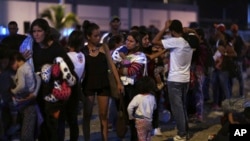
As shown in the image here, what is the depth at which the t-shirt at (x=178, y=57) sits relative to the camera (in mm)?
7571

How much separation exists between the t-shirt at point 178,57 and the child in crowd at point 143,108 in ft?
3.60

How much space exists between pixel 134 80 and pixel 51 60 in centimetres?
141

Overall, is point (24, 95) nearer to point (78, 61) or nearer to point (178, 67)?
point (78, 61)

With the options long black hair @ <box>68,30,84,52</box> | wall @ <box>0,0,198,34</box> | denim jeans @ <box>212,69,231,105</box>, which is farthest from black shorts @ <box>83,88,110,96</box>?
wall @ <box>0,0,198,34</box>

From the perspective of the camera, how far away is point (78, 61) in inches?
260

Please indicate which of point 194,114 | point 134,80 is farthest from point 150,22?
point 134,80

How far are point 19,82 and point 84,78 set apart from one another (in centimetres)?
148

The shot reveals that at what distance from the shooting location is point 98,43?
22.7 ft

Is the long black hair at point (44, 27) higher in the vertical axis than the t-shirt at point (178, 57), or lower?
higher

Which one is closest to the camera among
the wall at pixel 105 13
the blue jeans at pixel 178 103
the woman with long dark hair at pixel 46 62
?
the woman with long dark hair at pixel 46 62

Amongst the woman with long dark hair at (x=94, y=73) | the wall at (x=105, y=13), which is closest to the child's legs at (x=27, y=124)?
the woman with long dark hair at (x=94, y=73)

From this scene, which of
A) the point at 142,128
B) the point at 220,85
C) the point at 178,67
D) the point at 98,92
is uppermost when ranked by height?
the point at 178,67

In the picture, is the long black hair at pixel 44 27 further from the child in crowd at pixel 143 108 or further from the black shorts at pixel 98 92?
the child in crowd at pixel 143 108

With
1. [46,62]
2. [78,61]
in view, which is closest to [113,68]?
[78,61]
